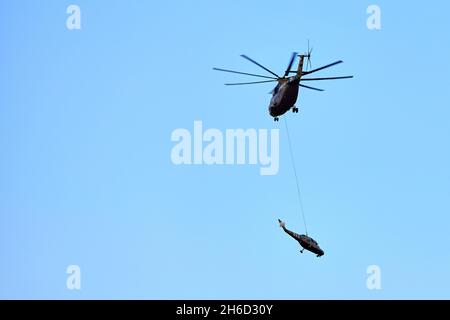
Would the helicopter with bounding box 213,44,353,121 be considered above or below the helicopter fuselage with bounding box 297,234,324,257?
above

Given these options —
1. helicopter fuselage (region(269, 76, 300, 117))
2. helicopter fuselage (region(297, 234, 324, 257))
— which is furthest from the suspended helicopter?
helicopter fuselage (region(269, 76, 300, 117))

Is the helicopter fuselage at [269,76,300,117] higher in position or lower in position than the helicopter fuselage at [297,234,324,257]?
higher

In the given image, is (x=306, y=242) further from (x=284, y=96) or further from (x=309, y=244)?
(x=284, y=96)

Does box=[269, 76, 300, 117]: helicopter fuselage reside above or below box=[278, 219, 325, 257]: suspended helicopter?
above

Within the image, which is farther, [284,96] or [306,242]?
[306,242]

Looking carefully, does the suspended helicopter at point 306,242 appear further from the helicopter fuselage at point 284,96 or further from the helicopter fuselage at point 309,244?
the helicopter fuselage at point 284,96

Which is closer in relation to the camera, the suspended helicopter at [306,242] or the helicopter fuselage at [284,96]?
the helicopter fuselage at [284,96]

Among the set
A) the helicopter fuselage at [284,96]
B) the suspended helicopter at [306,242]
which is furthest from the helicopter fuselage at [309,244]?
the helicopter fuselage at [284,96]

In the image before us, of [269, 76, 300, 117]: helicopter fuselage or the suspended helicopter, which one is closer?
[269, 76, 300, 117]: helicopter fuselage

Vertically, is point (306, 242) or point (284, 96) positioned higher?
point (284, 96)

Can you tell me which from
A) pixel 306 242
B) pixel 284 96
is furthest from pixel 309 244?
pixel 284 96

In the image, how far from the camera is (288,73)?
298 ft

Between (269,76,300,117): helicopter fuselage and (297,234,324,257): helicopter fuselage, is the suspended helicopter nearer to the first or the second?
(297,234,324,257): helicopter fuselage
